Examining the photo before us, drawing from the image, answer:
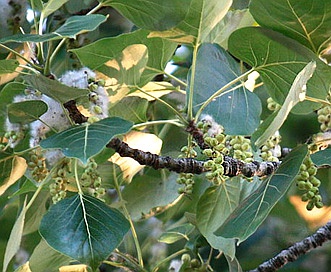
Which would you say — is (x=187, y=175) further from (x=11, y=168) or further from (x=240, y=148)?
(x=11, y=168)

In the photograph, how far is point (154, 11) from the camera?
100 cm

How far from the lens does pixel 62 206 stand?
3.29ft

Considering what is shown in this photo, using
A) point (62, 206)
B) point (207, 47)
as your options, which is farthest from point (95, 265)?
point (207, 47)

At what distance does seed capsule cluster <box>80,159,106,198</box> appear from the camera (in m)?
1.08

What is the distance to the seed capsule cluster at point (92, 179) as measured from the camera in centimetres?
108

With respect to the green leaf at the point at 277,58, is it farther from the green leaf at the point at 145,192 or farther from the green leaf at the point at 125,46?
the green leaf at the point at 145,192

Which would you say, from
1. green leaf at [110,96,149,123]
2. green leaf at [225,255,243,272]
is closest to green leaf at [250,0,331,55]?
green leaf at [110,96,149,123]

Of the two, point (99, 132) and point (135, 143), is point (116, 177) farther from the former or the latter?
point (99, 132)

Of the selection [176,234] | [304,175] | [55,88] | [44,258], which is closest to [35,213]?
[44,258]

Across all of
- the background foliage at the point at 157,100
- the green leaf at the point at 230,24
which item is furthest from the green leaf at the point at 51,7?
the green leaf at the point at 230,24

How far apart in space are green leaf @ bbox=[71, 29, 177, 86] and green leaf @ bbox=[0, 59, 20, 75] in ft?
0.28

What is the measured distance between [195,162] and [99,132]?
0.23 m

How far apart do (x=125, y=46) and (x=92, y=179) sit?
23cm

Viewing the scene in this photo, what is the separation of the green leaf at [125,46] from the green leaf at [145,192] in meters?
0.40
